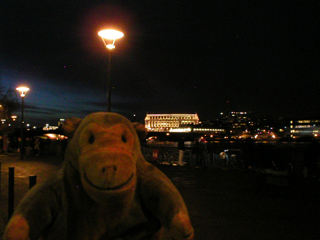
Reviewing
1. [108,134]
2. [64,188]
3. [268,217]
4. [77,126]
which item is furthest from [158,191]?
[268,217]

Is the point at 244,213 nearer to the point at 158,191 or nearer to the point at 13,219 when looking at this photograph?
the point at 158,191

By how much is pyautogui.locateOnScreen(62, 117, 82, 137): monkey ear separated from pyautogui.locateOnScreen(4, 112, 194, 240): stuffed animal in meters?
0.08

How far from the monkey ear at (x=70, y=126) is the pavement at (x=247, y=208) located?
3.60 m

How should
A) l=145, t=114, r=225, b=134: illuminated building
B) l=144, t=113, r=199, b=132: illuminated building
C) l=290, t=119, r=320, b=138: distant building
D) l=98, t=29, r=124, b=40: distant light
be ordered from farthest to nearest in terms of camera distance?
l=144, t=113, r=199, b=132: illuminated building < l=145, t=114, r=225, b=134: illuminated building < l=290, t=119, r=320, b=138: distant building < l=98, t=29, r=124, b=40: distant light

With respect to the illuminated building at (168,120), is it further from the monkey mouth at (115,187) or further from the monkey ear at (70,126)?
the monkey mouth at (115,187)

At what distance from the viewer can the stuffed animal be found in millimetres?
2211

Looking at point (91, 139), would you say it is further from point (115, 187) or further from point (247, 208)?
point (247, 208)

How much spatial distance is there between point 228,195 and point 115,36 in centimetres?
584

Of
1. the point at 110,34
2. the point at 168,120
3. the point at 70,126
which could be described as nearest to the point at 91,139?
the point at 70,126

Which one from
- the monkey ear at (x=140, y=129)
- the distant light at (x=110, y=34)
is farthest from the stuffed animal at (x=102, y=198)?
the distant light at (x=110, y=34)

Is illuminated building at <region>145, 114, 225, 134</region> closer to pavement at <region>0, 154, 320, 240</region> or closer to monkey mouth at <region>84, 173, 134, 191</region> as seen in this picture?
pavement at <region>0, 154, 320, 240</region>

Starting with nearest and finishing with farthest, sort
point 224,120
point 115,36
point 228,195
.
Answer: point 115,36 < point 228,195 < point 224,120

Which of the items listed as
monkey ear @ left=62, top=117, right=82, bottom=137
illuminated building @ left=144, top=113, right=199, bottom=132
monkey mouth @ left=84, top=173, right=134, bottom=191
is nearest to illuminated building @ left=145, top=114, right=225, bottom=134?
illuminated building @ left=144, top=113, right=199, bottom=132

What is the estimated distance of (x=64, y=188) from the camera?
100 inches
